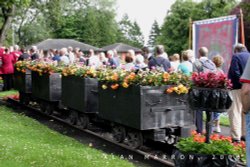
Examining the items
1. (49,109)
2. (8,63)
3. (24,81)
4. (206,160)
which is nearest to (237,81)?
(206,160)

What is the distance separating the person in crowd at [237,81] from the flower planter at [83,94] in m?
3.32

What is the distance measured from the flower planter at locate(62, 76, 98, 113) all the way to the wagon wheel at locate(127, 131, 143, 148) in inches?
73.2

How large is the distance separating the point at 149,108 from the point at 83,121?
3700mm

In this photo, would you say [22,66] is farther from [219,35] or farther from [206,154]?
[206,154]

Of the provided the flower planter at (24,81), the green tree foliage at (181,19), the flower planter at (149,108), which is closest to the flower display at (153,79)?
the flower planter at (149,108)

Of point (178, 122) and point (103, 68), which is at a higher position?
point (103, 68)

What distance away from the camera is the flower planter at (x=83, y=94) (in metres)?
11.1

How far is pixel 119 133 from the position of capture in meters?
9.95

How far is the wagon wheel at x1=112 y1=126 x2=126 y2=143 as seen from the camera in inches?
385

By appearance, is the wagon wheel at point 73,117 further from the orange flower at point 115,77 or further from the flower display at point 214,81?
the flower display at point 214,81

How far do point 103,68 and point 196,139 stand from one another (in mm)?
5003

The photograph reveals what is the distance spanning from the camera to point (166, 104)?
887 centimetres

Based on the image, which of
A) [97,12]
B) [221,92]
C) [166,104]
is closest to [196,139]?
[221,92]

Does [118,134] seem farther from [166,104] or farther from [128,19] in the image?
[128,19]
